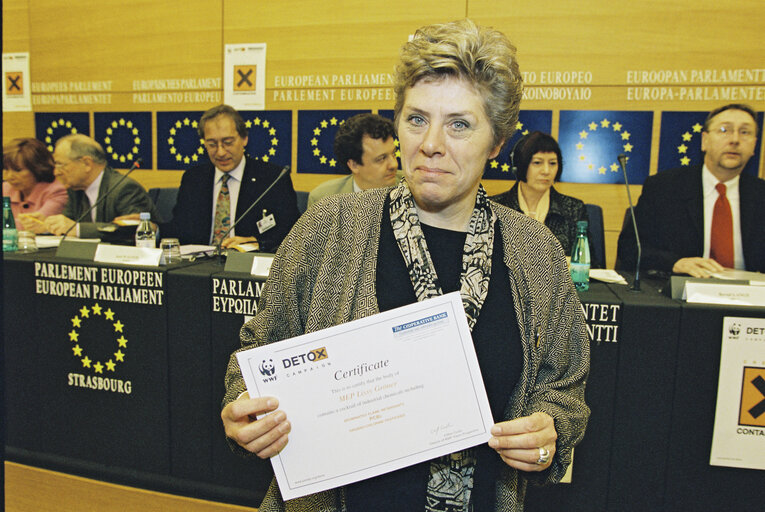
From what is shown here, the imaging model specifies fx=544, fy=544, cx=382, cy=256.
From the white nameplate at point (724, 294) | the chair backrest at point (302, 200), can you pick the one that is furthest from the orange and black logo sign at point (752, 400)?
the chair backrest at point (302, 200)

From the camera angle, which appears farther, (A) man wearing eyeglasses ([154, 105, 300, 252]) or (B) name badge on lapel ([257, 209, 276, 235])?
(A) man wearing eyeglasses ([154, 105, 300, 252])

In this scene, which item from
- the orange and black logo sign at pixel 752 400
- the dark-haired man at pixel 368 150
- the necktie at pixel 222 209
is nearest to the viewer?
the orange and black logo sign at pixel 752 400

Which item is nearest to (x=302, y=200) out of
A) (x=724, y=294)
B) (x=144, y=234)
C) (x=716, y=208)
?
(x=144, y=234)

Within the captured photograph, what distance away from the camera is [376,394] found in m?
0.93

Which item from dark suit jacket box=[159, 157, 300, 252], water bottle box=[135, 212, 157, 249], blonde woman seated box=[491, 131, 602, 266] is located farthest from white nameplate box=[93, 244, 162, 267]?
blonde woman seated box=[491, 131, 602, 266]

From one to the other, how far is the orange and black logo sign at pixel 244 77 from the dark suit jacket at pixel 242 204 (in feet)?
4.18

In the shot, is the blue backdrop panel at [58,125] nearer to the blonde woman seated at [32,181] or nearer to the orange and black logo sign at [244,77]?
the blonde woman seated at [32,181]

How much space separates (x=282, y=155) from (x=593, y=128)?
239cm

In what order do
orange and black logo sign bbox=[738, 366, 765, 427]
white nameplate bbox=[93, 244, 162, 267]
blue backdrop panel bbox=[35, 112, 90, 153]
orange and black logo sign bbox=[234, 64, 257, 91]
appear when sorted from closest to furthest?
orange and black logo sign bbox=[738, 366, 765, 427], white nameplate bbox=[93, 244, 162, 267], orange and black logo sign bbox=[234, 64, 257, 91], blue backdrop panel bbox=[35, 112, 90, 153]

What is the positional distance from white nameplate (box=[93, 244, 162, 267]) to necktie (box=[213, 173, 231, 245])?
3.79 ft

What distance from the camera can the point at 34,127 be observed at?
16.8 feet

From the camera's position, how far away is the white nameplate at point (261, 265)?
2000mm

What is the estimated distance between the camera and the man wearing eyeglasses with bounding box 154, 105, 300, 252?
3264mm

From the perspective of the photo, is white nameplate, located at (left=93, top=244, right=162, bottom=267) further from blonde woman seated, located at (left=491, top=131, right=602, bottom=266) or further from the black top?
blonde woman seated, located at (left=491, top=131, right=602, bottom=266)
